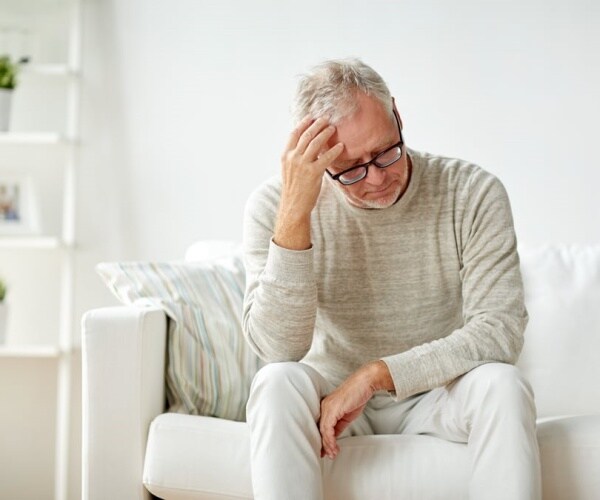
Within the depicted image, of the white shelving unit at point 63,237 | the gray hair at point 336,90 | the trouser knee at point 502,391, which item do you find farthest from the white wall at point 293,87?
the trouser knee at point 502,391

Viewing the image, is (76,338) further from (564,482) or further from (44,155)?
(564,482)

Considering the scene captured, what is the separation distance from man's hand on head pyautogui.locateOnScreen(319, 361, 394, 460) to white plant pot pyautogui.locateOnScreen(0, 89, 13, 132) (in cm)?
168

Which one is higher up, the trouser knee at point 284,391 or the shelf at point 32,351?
the trouser knee at point 284,391

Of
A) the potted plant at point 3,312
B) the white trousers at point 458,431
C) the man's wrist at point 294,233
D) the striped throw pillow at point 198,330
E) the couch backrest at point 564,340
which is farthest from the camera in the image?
the potted plant at point 3,312

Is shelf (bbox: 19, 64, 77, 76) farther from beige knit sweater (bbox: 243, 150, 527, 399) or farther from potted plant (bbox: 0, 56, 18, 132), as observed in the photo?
beige knit sweater (bbox: 243, 150, 527, 399)

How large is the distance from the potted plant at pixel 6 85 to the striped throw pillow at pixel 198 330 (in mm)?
919

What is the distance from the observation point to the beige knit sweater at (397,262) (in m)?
1.69

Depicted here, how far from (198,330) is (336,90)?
69 cm

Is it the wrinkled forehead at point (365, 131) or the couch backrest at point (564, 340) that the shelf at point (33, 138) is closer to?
the wrinkled forehead at point (365, 131)

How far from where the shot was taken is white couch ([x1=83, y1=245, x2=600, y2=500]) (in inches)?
61.4

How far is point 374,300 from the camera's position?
179cm

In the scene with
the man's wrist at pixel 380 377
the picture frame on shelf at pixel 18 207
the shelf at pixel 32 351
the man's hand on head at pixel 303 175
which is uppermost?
the man's hand on head at pixel 303 175

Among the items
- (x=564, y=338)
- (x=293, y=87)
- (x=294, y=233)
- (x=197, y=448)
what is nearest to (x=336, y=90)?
(x=294, y=233)

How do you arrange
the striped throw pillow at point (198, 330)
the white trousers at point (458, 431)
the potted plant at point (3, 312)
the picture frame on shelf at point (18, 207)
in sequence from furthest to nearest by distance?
the picture frame on shelf at point (18, 207) → the potted plant at point (3, 312) → the striped throw pillow at point (198, 330) → the white trousers at point (458, 431)
